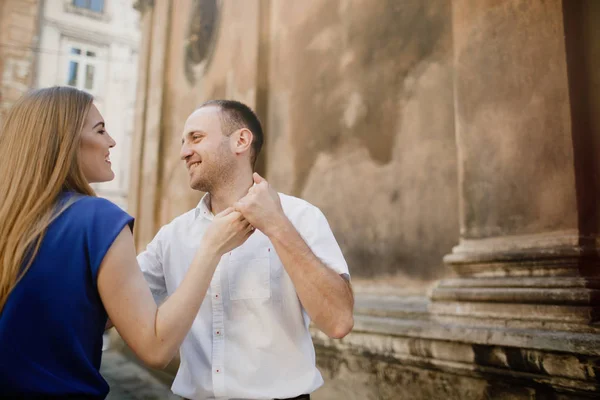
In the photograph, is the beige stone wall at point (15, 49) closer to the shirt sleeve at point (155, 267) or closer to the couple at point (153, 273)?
the shirt sleeve at point (155, 267)

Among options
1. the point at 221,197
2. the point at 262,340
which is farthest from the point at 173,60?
the point at 262,340

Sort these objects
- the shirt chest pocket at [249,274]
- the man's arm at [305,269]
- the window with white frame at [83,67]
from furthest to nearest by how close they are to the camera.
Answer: the window with white frame at [83,67]
the shirt chest pocket at [249,274]
the man's arm at [305,269]

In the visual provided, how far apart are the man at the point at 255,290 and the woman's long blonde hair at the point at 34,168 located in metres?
0.54

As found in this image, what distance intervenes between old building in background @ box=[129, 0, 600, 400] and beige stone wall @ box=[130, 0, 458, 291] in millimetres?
14

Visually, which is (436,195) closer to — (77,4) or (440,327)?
(440,327)

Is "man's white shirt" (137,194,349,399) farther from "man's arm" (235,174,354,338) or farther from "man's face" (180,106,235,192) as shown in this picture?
"man's face" (180,106,235,192)

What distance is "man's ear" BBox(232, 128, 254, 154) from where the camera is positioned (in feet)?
7.16

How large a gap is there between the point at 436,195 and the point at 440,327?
0.86 meters

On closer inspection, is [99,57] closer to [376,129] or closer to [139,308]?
[376,129]

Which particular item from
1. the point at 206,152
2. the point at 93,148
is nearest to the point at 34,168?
the point at 93,148

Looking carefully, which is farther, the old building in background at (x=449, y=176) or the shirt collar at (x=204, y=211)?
the old building in background at (x=449, y=176)

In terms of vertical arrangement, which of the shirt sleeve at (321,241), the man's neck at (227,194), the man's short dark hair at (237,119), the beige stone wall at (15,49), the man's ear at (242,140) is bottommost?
the shirt sleeve at (321,241)

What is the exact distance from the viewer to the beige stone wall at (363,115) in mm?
3258

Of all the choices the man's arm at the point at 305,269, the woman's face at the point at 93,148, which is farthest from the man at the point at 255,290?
the woman's face at the point at 93,148
